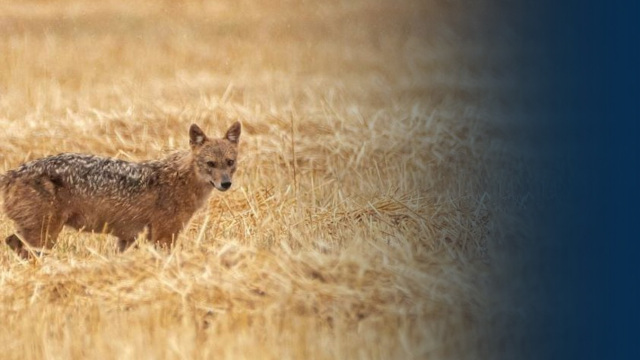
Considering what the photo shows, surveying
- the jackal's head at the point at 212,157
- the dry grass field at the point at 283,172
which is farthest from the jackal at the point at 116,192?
the dry grass field at the point at 283,172

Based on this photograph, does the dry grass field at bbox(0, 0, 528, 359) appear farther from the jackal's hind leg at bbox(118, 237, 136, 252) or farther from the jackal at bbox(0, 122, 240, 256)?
the jackal at bbox(0, 122, 240, 256)

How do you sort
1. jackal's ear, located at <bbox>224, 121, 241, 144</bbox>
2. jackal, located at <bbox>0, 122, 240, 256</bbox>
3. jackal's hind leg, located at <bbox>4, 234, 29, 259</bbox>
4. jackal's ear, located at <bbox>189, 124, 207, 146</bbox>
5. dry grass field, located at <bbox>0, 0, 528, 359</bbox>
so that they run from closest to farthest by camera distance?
dry grass field, located at <bbox>0, 0, 528, 359</bbox>
jackal, located at <bbox>0, 122, 240, 256</bbox>
jackal's hind leg, located at <bbox>4, 234, 29, 259</bbox>
jackal's ear, located at <bbox>189, 124, 207, 146</bbox>
jackal's ear, located at <bbox>224, 121, 241, 144</bbox>

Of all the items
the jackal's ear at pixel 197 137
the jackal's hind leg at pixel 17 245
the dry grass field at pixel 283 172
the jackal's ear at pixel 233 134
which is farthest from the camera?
the jackal's ear at pixel 233 134

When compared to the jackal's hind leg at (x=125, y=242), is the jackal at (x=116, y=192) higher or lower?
higher

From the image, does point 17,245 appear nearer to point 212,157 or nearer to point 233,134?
point 212,157

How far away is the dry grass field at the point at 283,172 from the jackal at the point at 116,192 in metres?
0.29

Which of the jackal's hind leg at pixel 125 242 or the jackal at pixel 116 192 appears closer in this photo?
the jackal at pixel 116 192

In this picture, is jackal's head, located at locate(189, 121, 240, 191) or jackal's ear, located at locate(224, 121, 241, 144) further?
jackal's ear, located at locate(224, 121, 241, 144)

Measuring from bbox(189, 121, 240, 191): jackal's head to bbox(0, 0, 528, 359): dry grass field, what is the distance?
32 centimetres

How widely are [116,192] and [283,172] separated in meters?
2.55

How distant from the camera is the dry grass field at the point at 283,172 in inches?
215

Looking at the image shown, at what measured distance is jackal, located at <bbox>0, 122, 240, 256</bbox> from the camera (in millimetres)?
7520

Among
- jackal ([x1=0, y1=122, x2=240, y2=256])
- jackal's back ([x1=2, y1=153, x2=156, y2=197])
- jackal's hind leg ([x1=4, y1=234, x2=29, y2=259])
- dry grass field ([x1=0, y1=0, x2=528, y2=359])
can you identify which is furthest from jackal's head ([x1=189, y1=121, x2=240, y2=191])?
jackal's hind leg ([x1=4, y1=234, x2=29, y2=259])

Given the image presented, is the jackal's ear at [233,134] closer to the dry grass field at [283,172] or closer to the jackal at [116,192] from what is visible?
the jackal at [116,192]
